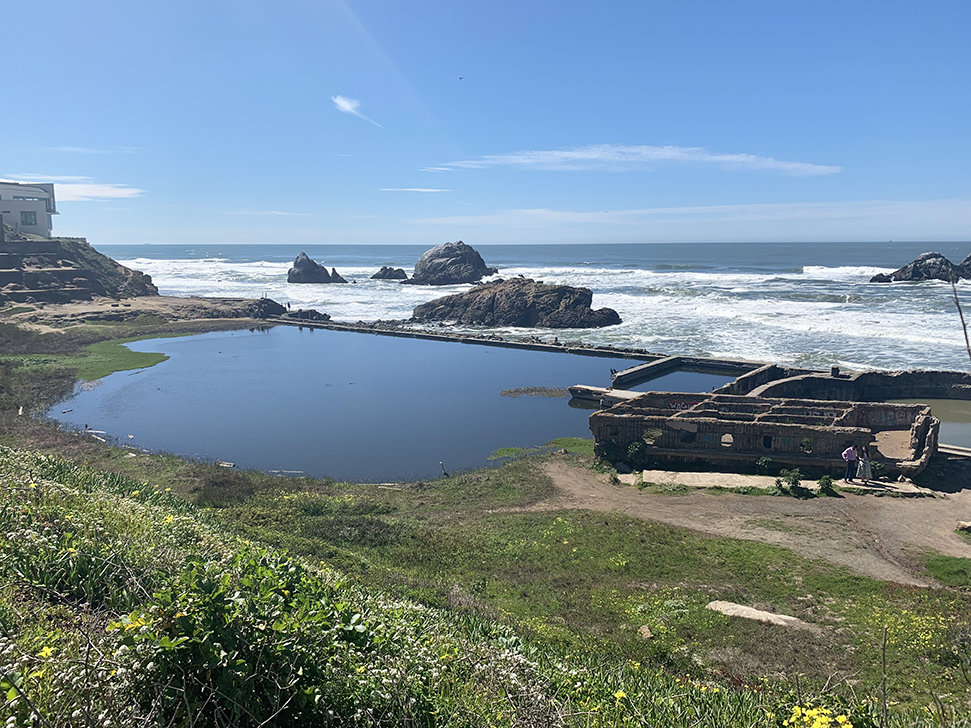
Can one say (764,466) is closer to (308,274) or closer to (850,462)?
(850,462)

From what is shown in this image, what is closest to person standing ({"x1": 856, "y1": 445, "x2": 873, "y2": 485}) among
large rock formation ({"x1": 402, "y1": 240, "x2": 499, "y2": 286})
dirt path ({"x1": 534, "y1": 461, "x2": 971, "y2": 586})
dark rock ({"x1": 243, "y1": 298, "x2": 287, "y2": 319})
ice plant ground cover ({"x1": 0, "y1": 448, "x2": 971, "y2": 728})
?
dirt path ({"x1": 534, "y1": 461, "x2": 971, "y2": 586})

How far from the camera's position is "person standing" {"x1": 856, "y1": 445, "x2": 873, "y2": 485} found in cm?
2062

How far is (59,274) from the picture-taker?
74312 millimetres

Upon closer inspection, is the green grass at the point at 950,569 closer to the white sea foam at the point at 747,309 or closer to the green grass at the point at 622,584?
the green grass at the point at 622,584

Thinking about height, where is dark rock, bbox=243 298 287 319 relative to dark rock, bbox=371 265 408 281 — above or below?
below

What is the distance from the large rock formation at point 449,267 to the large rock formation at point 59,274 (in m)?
47.2

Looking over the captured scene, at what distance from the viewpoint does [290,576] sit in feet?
23.1

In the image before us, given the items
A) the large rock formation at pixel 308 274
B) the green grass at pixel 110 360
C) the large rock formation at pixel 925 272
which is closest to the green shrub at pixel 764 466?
the green grass at pixel 110 360

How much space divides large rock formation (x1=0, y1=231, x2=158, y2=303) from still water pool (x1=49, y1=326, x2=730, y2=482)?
80.6 feet

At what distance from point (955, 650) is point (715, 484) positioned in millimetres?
11063

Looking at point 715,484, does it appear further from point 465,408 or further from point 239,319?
point 239,319

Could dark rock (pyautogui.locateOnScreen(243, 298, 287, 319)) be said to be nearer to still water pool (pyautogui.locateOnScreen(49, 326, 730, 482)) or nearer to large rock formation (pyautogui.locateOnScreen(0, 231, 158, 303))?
large rock formation (pyautogui.locateOnScreen(0, 231, 158, 303))

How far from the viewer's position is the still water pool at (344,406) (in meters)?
26.9

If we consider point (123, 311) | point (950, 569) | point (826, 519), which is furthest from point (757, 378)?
point (123, 311)
